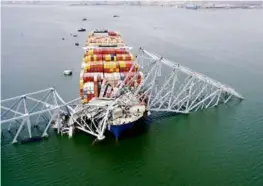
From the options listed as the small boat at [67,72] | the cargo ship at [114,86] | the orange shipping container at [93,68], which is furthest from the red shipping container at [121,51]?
the small boat at [67,72]

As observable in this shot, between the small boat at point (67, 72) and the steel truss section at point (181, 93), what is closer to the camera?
the steel truss section at point (181, 93)

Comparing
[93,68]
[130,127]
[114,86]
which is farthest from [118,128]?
[93,68]

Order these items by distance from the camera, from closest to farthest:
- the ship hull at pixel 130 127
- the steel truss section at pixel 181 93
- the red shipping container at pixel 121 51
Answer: the ship hull at pixel 130 127 → the steel truss section at pixel 181 93 → the red shipping container at pixel 121 51

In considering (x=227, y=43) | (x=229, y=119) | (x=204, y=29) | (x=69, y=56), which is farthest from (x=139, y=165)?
(x=204, y=29)

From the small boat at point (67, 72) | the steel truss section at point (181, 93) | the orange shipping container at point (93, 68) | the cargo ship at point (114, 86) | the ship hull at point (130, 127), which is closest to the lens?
the ship hull at point (130, 127)

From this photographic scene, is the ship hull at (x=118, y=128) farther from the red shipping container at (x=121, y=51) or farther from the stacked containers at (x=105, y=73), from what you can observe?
the red shipping container at (x=121, y=51)

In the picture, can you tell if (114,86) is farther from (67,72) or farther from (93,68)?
(67,72)

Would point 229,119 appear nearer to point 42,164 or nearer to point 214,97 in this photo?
point 214,97

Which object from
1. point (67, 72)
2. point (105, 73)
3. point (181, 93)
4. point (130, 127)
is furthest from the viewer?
point (67, 72)
